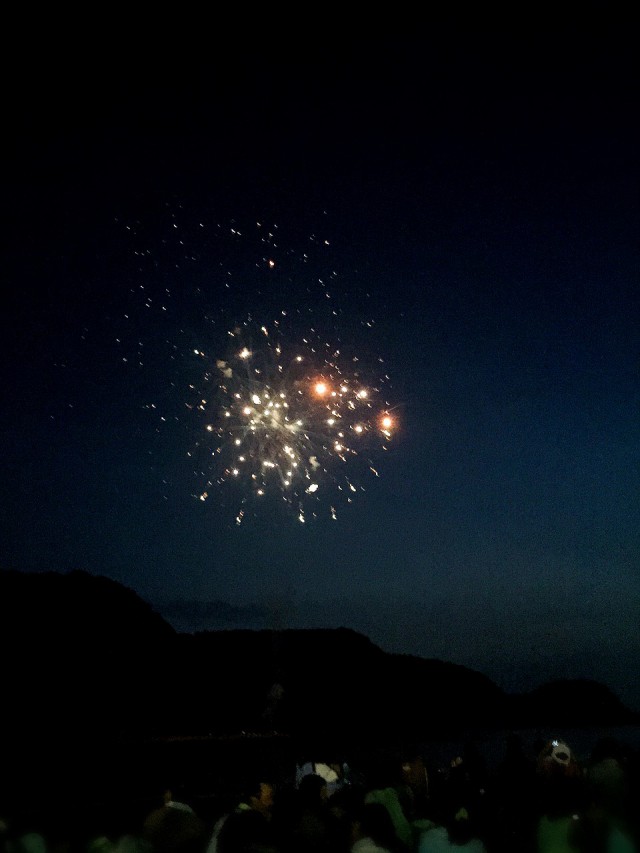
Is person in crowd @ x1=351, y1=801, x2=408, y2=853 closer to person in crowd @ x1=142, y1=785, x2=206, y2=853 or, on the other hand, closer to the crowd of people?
the crowd of people

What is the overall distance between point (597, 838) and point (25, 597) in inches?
1985

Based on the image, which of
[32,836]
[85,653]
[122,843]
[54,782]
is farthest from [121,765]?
[85,653]

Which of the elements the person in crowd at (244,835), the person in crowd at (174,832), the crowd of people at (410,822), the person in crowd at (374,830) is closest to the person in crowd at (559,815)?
the crowd of people at (410,822)

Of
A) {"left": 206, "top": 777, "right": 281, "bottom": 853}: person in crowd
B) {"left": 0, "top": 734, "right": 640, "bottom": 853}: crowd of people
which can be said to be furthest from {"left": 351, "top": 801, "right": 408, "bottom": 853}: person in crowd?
{"left": 206, "top": 777, "right": 281, "bottom": 853}: person in crowd

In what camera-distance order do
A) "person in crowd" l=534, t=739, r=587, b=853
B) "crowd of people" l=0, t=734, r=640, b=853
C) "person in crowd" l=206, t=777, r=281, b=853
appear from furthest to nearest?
1. "person in crowd" l=534, t=739, r=587, b=853
2. "crowd of people" l=0, t=734, r=640, b=853
3. "person in crowd" l=206, t=777, r=281, b=853

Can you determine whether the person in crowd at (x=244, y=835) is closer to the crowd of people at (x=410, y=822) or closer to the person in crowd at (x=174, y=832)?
the crowd of people at (x=410, y=822)

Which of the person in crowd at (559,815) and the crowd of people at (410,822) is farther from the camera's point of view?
the person in crowd at (559,815)

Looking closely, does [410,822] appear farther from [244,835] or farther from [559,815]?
[244,835]

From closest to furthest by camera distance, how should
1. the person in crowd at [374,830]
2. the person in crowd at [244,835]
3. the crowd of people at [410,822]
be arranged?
the person in crowd at [244,835], the crowd of people at [410,822], the person in crowd at [374,830]

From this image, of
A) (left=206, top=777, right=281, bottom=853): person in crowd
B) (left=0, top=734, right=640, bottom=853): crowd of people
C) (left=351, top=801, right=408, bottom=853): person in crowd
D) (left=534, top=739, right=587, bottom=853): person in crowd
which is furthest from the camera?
(left=351, top=801, right=408, bottom=853): person in crowd

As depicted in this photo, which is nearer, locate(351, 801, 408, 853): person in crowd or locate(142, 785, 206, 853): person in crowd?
locate(142, 785, 206, 853): person in crowd

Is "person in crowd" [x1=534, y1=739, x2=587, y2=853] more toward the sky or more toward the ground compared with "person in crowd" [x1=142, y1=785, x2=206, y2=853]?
more toward the sky

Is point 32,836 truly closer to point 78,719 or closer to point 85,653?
point 78,719

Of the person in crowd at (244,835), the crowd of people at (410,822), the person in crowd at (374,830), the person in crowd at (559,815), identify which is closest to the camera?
the person in crowd at (244,835)
